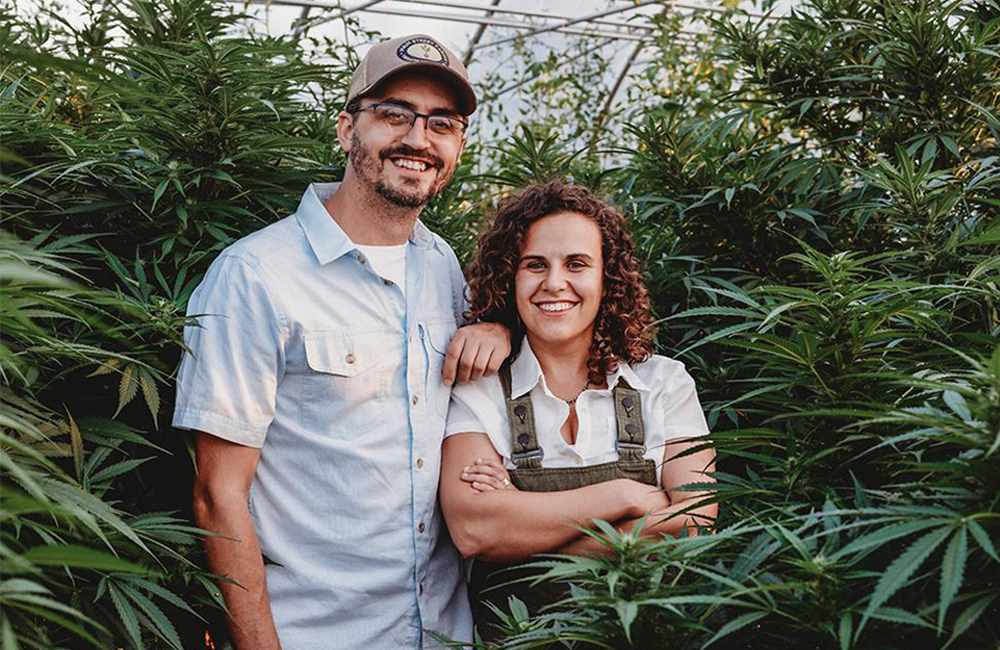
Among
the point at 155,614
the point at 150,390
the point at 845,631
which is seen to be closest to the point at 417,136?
the point at 150,390

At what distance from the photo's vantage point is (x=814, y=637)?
131 centimetres

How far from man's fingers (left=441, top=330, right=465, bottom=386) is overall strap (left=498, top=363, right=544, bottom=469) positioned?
139mm

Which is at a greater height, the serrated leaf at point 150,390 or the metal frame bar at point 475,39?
the metal frame bar at point 475,39

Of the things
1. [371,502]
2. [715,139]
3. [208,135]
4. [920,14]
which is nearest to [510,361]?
[371,502]

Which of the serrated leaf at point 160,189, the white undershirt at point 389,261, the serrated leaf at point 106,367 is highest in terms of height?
the serrated leaf at point 160,189

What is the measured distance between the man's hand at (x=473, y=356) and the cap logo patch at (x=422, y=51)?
0.68 meters

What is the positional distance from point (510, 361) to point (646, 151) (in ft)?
3.47

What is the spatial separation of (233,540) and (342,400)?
1.28ft

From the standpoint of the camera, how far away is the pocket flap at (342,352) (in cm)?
224

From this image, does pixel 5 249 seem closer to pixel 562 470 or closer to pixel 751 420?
pixel 562 470

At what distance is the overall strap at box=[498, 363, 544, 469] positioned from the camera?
7.43ft

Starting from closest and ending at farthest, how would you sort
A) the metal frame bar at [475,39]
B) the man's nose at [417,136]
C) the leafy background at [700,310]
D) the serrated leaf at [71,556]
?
the serrated leaf at [71,556] → the leafy background at [700,310] → the man's nose at [417,136] → the metal frame bar at [475,39]

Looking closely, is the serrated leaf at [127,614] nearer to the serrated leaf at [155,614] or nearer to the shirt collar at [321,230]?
the serrated leaf at [155,614]

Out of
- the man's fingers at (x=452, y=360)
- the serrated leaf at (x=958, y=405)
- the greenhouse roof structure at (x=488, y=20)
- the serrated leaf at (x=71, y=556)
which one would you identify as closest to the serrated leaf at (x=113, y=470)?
the man's fingers at (x=452, y=360)
